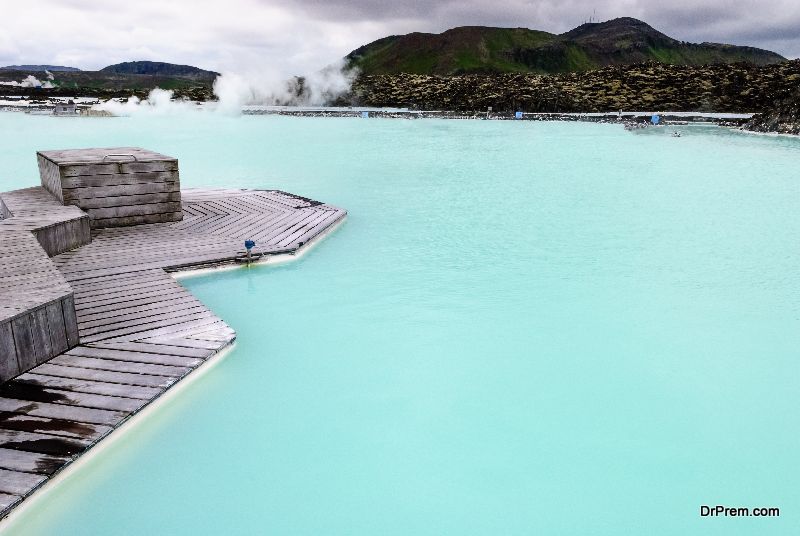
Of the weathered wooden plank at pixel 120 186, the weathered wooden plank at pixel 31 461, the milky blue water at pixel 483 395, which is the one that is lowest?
the milky blue water at pixel 483 395

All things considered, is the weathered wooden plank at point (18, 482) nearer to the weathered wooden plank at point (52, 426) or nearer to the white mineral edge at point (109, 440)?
the white mineral edge at point (109, 440)

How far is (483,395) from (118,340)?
3.79m

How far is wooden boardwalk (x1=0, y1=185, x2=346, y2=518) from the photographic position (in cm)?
401

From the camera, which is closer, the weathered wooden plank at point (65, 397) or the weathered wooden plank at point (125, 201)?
the weathered wooden plank at point (65, 397)

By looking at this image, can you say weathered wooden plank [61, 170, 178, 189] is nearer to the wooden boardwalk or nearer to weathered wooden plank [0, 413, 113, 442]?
the wooden boardwalk

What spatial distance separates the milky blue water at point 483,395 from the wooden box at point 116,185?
281 centimetres

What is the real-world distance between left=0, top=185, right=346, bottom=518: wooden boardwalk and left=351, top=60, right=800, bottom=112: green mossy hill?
187 ft

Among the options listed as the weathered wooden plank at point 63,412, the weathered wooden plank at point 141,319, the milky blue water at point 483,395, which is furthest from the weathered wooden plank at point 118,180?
the weathered wooden plank at point 63,412

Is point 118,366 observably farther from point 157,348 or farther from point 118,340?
point 118,340

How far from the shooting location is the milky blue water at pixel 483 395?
13.0 ft

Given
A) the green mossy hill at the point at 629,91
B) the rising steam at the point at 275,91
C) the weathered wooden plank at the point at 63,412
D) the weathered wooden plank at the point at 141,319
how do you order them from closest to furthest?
the weathered wooden plank at the point at 63,412 < the weathered wooden plank at the point at 141,319 < the green mossy hill at the point at 629,91 < the rising steam at the point at 275,91

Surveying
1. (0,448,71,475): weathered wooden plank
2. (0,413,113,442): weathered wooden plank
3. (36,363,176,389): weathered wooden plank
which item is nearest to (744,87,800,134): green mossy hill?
(36,363,176,389): weathered wooden plank

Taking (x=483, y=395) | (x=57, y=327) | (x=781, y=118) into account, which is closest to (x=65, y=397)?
(x=57, y=327)

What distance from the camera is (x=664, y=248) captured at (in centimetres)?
1059
